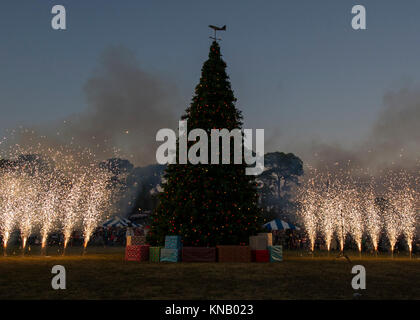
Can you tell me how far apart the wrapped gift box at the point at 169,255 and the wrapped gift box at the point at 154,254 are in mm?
329

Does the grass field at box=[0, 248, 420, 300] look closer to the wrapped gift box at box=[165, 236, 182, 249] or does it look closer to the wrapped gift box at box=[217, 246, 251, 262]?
the wrapped gift box at box=[217, 246, 251, 262]

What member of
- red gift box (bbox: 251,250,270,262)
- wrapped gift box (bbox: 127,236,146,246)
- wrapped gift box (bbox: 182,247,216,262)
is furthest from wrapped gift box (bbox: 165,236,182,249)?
wrapped gift box (bbox: 127,236,146,246)

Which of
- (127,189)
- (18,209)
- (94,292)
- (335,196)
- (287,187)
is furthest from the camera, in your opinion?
(127,189)

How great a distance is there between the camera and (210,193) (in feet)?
73.7

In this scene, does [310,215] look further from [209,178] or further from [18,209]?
[18,209]

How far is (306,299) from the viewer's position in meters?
9.30

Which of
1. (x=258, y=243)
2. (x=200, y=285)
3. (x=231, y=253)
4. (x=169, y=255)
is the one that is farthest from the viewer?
(x=258, y=243)

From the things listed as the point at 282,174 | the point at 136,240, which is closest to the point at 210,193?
the point at 136,240

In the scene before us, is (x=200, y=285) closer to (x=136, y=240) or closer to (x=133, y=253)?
(x=133, y=253)

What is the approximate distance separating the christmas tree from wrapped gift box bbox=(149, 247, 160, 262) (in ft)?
5.63

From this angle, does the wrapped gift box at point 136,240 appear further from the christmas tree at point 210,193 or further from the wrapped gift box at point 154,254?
the wrapped gift box at point 154,254

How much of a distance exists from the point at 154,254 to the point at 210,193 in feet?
15.5

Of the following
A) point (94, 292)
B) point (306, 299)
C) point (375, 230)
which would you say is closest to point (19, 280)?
point (94, 292)

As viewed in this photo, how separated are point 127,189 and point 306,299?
92.9 meters
